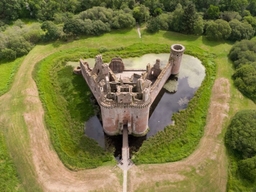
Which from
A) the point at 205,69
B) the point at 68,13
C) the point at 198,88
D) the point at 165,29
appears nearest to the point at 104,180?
the point at 198,88

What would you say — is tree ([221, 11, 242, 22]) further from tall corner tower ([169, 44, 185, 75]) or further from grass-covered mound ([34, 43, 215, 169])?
tall corner tower ([169, 44, 185, 75])

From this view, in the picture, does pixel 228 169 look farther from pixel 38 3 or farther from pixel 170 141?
pixel 38 3

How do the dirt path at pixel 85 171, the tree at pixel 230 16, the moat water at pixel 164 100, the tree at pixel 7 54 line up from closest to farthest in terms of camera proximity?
the dirt path at pixel 85 171, the moat water at pixel 164 100, the tree at pixel 7 54, the tree at pixel 230 16

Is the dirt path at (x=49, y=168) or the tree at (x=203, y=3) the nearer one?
the dirt path at (x=49, y=168)

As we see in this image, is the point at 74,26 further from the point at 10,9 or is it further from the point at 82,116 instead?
the point at 82,116

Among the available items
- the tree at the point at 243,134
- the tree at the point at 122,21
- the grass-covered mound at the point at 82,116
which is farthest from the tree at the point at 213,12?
the tree at the point at 243,134

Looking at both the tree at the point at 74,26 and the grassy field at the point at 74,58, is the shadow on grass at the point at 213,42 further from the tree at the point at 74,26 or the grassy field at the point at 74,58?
the tree at the point at 74,26
